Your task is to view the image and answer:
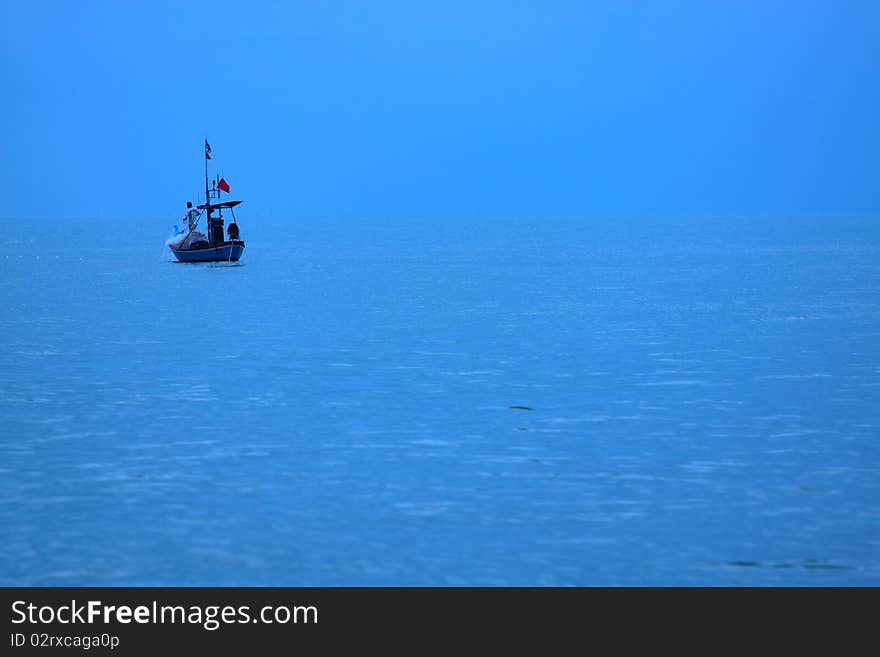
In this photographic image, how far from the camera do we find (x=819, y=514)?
19516mm

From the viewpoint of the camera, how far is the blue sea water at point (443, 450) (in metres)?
17.4

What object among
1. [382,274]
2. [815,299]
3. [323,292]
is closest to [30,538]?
[815,299]

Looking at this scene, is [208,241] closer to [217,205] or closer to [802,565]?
[217,205]

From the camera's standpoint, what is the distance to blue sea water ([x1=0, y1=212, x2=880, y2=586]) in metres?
17.4

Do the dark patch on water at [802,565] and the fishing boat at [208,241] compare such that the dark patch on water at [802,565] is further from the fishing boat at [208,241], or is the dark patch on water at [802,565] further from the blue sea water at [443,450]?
the fishing boat at [208,241]

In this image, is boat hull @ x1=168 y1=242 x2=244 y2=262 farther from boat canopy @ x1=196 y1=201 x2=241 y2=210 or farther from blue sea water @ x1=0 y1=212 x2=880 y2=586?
blue sea water @ x1=0 y1=212 x2=880 y2=586

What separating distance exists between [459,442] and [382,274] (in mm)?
80353

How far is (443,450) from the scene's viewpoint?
24.9m
